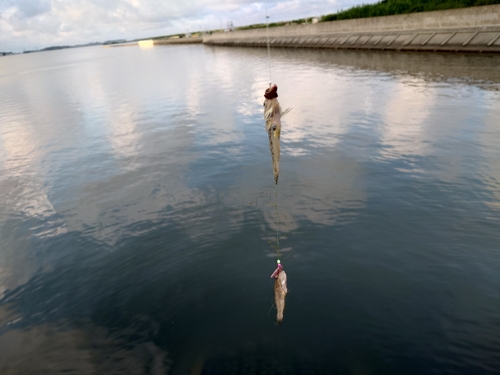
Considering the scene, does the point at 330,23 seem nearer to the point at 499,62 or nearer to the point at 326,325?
the point at 499,62

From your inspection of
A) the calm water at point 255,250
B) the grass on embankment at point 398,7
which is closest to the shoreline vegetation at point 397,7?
the grass on embankment at point 398,7

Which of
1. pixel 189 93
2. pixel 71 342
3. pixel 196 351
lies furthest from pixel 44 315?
pixel 189 93

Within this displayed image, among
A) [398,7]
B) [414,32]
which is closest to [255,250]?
[414,32]

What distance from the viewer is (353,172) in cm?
1438

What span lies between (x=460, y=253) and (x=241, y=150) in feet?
37.7

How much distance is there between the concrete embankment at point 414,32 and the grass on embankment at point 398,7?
7.93ft

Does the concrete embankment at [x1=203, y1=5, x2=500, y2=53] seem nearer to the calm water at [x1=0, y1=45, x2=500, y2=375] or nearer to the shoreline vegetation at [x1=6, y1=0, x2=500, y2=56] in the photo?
the shoreline vegetation at [x1=6, y1=0, x2=500, y2=56]

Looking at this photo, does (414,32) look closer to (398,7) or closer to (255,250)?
(398,7)

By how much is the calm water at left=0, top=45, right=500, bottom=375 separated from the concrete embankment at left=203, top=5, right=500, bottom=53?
28285 mm

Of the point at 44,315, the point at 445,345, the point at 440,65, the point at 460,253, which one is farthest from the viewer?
the point at 440,65

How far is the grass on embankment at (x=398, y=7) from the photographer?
157 ft

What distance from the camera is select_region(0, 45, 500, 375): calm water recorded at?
23.9ft

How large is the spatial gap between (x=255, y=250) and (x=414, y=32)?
5592cm

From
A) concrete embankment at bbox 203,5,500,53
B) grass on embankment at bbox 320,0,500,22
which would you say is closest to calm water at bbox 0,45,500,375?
concrete embankment at bbox 203,5,500,53
